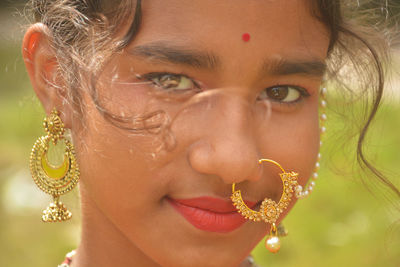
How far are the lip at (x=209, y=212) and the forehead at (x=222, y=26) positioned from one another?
40 centimetres

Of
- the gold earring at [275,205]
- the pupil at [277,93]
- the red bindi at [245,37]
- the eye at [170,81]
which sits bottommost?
the gold earring at [275,205]

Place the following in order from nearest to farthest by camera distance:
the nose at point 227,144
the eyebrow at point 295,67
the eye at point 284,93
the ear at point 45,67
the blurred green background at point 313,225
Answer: the nose at point 227,144 → the eyebrow at point 295,67 → the eye at point 284,93 → the ear at point 45,67 → the blurred green background at point 313,225

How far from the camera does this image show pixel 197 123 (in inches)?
68.5

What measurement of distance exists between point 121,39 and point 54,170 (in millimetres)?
501

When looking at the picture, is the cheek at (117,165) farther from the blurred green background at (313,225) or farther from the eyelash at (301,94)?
the blurred green background at (313,225)

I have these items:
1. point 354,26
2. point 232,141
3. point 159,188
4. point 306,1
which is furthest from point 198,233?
point 354,26

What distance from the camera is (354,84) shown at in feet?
8.11

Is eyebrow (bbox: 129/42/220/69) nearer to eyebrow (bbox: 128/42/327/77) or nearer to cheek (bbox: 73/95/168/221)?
eyebrow (bbox: 128/42/327/77)

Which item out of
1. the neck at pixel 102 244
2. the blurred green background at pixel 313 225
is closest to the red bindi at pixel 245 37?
the neck at pixel 102 244

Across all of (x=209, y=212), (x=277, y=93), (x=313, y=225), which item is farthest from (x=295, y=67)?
(x=313, y=225)

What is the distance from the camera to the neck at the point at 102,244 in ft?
6.74

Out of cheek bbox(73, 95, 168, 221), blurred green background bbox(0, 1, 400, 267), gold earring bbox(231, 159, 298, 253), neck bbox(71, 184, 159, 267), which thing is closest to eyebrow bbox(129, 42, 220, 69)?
cheek bbox(73, 95, 168, 221)

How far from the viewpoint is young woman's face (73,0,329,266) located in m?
1.72

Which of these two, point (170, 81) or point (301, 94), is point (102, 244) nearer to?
point (170, 81)
